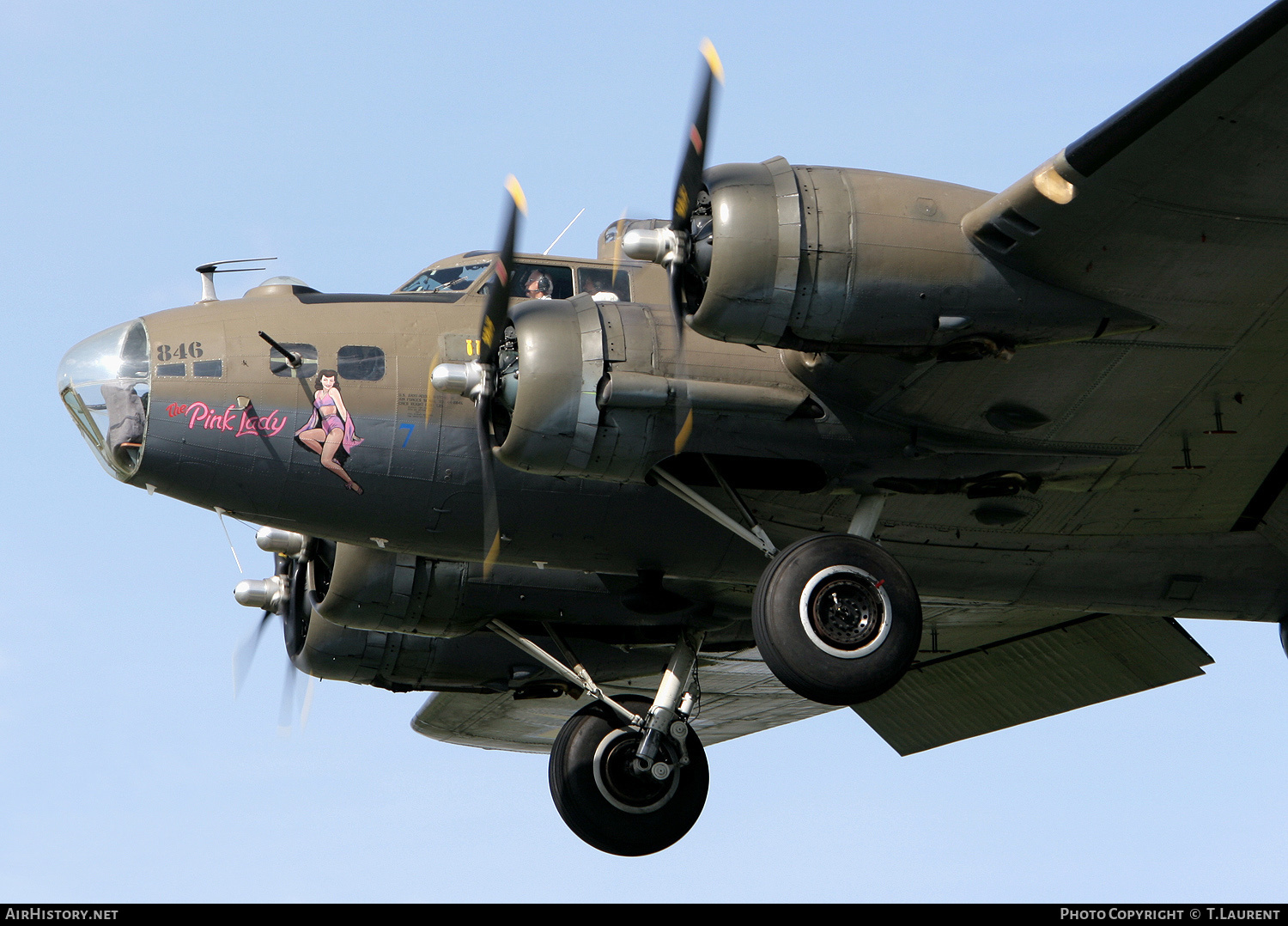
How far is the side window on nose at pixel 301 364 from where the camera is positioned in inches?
520

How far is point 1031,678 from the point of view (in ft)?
59.1

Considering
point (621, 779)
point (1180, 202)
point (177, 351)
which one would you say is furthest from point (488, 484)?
point (1180, 202)

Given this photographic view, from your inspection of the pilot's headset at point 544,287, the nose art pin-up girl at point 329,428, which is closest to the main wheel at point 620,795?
the nose art pin-up girl at point 329,428

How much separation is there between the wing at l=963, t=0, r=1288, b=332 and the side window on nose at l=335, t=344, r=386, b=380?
4744mm

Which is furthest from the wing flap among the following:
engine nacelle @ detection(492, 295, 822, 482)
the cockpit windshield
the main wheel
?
the cockpit windshield

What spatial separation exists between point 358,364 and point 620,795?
487 cm

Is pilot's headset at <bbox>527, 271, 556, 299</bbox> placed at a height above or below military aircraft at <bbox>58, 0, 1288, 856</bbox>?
above

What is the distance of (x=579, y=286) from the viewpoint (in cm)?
1413

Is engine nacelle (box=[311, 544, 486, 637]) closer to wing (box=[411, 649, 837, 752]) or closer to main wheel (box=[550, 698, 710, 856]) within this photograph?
main wheel (box=[550, 698, 710, 856])

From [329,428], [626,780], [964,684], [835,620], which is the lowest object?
[626,780]

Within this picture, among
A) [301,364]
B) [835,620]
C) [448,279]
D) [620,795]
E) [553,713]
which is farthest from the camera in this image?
[553,713]

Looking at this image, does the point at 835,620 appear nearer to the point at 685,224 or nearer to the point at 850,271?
the point at 850,271

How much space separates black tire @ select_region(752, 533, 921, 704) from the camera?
11.9 meters

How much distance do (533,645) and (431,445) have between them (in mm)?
2948
